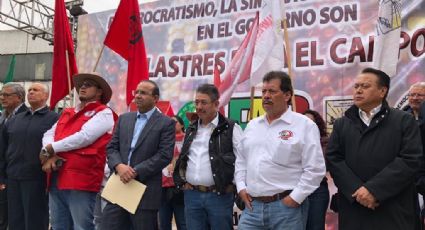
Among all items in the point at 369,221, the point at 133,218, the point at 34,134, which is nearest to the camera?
the point at 369,221

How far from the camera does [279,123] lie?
9.26ft

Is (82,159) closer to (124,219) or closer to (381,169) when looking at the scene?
(124,219)

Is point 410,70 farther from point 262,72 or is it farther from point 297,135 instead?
point 297,135

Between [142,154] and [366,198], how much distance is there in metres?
1.56

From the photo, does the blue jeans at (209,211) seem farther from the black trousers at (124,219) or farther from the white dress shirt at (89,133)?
the white dress shirt at (89,133)

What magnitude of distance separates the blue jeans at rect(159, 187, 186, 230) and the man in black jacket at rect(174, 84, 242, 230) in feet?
3.11

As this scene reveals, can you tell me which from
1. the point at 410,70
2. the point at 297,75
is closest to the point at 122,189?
the point at 297,75

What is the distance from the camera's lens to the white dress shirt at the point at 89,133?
3588 mm

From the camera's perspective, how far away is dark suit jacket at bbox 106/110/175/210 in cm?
322

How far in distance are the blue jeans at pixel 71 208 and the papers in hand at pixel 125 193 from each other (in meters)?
0.45

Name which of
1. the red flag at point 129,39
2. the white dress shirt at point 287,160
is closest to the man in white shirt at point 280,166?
the white dress shirt at point 287,160

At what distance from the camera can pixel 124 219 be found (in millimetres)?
3287

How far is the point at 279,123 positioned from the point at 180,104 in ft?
10.9

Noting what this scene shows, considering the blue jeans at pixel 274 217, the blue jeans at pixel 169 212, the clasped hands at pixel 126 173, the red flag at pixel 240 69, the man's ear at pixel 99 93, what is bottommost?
the blue jeans at pixel 169 212
